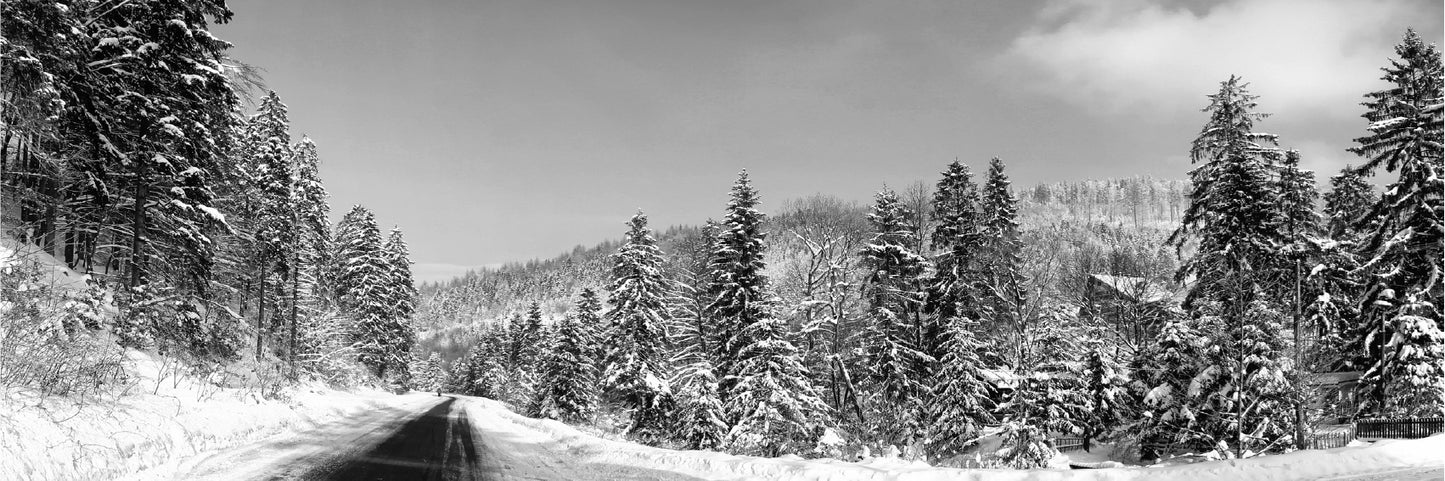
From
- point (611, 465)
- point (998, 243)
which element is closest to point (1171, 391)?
point (998, 243)

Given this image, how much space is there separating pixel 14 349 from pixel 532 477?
814 cm

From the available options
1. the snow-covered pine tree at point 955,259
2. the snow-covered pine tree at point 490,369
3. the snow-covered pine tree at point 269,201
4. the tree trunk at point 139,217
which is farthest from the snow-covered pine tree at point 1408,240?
the snow-covered pine tree at point 490,369

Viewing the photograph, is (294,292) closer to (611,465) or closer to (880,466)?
(611,465)

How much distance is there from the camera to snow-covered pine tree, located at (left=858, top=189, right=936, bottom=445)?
25969 mm

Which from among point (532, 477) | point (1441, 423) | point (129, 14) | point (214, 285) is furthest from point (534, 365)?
point (1441, 423)

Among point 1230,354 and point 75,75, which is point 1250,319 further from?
point 75,75

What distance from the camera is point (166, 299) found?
2205 cm

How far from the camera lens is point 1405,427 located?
2198cm

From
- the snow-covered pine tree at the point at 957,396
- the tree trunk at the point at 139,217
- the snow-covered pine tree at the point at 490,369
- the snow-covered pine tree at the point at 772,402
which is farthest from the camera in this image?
the snow-covered pine tree at the point at 490,369

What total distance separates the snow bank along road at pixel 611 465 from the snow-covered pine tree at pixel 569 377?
26.9 meters

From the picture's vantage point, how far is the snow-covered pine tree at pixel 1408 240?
73.6 feet

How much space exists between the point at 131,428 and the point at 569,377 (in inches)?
1372

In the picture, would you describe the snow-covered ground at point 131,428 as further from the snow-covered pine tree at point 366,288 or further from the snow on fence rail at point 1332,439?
the snow-covered pine tree at point 366,288

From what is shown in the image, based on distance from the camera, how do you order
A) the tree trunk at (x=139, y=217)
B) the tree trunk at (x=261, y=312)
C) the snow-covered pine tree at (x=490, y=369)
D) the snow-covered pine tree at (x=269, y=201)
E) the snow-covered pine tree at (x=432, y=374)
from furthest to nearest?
the snow-covered pine tree at (x=432, y=374) → the snow-covered pine tree at (x=490, y=369) → the tree trunk at (x=261, y=312) → the snow-covered pine tree at (x=269, y=201) → the tree trunk at (x=139, y=217)
